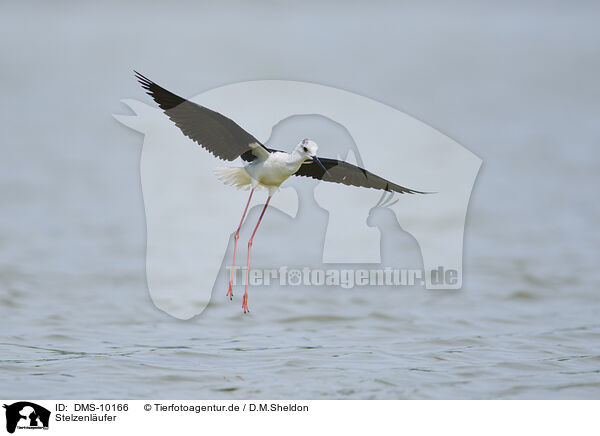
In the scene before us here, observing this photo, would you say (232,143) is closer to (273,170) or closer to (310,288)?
(273,170)

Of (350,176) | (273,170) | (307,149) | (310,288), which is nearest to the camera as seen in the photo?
(307,149)

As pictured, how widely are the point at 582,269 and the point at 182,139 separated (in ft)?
21.1

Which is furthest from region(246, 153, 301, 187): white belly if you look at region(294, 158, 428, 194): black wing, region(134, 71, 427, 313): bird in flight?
region(294, 158, 428, 194): black wing

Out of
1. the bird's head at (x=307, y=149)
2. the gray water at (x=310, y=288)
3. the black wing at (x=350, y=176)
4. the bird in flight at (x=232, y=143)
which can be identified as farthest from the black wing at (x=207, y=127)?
the gray water at (x=310, y=288)

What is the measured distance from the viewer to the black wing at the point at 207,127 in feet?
18.5

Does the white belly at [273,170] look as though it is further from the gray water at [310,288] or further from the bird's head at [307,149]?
the gray water at [310,288]

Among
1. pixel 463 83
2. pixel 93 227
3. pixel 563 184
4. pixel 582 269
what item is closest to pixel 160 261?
pixel 93 227

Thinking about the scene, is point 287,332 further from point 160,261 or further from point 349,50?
point 349,50
